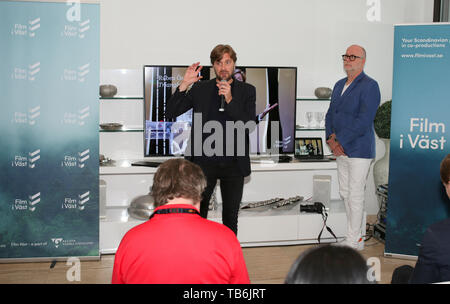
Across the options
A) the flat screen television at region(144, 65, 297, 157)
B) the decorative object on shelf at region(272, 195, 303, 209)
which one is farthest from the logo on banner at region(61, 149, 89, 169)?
the decorative object on shelf at region(272, 195, 303, 209)

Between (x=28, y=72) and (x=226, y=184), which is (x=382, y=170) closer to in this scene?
(x=226, y=184)

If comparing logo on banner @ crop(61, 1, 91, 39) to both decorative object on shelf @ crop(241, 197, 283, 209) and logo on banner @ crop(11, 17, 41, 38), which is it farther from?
decorative object on shelf @ crop(241, 197, 283, 209)

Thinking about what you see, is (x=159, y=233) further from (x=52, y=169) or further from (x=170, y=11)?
(x=170, y=11)

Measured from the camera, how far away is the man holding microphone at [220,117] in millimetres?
3037

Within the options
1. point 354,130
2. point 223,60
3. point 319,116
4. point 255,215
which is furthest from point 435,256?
point 319,116

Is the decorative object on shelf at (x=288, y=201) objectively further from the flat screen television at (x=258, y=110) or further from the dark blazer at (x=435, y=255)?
the dark blazer at (x=435, y=255)

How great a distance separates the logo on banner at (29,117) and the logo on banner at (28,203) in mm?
522

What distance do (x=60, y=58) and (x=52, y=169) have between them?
0.80 meters

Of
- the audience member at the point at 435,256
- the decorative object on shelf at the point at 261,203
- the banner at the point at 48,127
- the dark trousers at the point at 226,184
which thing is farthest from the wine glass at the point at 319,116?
the audience member at the point at 435,256

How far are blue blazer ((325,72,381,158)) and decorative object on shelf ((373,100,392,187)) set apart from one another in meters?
0.56

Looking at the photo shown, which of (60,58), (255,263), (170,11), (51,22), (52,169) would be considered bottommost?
(255,263)

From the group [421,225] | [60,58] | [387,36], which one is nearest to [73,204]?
[60,58]

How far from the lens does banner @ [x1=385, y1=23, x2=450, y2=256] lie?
355 cm

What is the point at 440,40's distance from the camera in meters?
3.54
